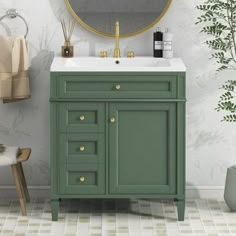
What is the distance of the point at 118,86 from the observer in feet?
14.7

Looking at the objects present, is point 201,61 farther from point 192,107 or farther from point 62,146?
point 62,146

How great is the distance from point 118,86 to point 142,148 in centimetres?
37

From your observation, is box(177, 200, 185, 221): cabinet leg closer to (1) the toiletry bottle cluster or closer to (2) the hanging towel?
(1) the toiletry bottle cluster

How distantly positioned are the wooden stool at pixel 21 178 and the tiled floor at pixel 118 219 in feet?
0.21

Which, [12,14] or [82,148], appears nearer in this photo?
[82,148]

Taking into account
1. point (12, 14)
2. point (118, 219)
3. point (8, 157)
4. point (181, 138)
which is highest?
point (12, 14)

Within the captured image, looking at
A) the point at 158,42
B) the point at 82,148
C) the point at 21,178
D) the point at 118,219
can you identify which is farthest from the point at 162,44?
the point at 21,178

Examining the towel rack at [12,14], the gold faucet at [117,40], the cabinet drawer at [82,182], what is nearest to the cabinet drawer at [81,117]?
the cabinet drawer at [82,182]

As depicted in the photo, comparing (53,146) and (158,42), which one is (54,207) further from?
(158,42)

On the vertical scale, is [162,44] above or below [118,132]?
above

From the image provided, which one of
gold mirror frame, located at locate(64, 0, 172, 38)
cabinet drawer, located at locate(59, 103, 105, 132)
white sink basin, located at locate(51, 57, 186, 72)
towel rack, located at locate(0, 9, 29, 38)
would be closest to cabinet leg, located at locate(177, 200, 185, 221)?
cabinet drawer, located at locate(59, 103, 105, 132)

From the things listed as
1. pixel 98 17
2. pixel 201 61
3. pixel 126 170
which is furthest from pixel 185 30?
pixel 126 170

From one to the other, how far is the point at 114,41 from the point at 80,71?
21.5 inches

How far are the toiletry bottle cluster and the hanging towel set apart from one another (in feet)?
2.50
